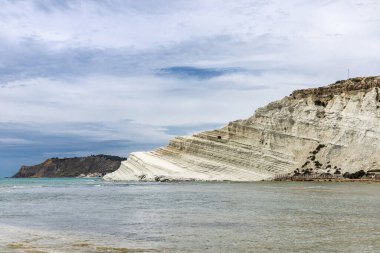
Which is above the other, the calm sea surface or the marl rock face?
the marl rock face

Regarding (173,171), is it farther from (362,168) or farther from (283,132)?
(362,168)

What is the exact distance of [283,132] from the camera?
8094 cm

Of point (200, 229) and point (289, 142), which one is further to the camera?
point (289, 142)

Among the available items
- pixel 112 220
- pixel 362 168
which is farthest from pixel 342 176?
pixel 112 220

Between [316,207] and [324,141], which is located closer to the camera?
[316,207]

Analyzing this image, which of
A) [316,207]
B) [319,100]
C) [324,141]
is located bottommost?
[316,207]

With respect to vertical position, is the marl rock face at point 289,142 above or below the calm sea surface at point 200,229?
above

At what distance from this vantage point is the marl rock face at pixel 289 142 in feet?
247

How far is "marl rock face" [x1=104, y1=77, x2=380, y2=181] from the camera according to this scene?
7531 cm

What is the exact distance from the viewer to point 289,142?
80.2m

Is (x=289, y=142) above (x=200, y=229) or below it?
above

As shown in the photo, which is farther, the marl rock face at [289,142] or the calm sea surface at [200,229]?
the marl rock face at [289,142]

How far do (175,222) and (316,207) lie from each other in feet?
31.6

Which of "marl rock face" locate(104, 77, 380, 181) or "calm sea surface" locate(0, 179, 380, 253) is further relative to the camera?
"marl rock face" locate(104, 77, 380, 181)
